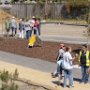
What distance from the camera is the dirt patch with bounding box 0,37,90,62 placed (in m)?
27.4

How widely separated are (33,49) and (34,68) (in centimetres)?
651

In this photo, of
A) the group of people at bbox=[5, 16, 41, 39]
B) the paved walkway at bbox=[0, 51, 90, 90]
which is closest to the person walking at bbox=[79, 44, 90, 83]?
the paved walkway at bbox=[0, 51, 90, 90]

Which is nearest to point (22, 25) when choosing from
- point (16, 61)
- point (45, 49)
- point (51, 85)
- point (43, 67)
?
point (45, 49)

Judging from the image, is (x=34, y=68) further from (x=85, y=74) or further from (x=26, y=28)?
(x=26, y=28)

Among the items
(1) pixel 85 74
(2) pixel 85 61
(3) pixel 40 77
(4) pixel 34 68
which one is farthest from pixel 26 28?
(2) pixel 85 61

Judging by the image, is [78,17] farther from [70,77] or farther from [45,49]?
[70,77]

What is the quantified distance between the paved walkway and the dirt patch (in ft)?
2.35

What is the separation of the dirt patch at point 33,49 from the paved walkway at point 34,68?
2.35 ft

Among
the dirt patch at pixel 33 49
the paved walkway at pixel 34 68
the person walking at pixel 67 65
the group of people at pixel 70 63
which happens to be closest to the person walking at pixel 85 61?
the group of people at pixel 70 63

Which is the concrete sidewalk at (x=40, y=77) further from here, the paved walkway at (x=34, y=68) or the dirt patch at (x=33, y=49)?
the dirt patch at (x=33, y=49)

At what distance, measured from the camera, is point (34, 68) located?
23.5 m

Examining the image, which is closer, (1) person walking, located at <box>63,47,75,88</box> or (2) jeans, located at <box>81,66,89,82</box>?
(1) person walking, located at <box>63,47,75,88</box>

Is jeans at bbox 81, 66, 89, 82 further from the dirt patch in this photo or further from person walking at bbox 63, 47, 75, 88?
the dirt patch

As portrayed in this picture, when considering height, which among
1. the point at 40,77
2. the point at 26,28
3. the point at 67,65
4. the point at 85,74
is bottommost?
the point at 26,28
